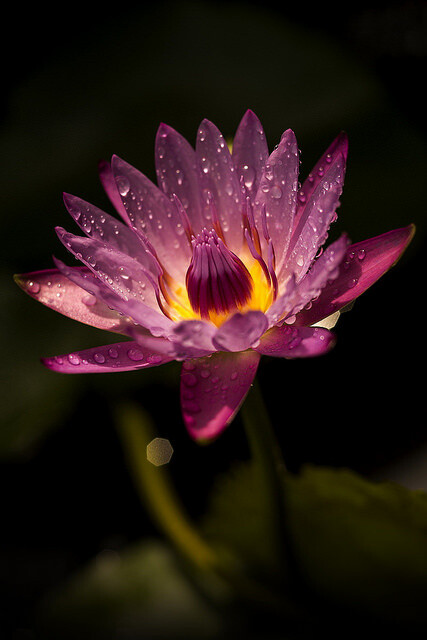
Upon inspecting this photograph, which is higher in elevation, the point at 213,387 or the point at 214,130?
the point at 214,130

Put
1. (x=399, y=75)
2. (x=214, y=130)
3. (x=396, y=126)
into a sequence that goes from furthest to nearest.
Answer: (x=399, y=75)
(x=396, y=126)
(x=214, y=130)

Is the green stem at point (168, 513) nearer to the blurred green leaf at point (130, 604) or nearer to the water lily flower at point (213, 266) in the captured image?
the blurred green leaf at point (130, 604)

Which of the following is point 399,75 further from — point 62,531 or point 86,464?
point 62,531

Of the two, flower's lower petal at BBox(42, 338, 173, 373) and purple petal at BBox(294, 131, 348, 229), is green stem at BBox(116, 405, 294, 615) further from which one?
purple petal at BBox(294, 131, 348, 229)

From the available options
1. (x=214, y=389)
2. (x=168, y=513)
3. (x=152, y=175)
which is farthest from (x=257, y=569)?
(x=152, y=175)

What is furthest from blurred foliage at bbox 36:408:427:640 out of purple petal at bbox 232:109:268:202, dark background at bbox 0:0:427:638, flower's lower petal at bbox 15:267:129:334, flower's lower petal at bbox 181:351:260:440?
purple petal at bbox 232:109:268:202

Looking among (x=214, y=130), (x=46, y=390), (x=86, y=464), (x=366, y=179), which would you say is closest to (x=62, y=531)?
(x=86, y=464)
